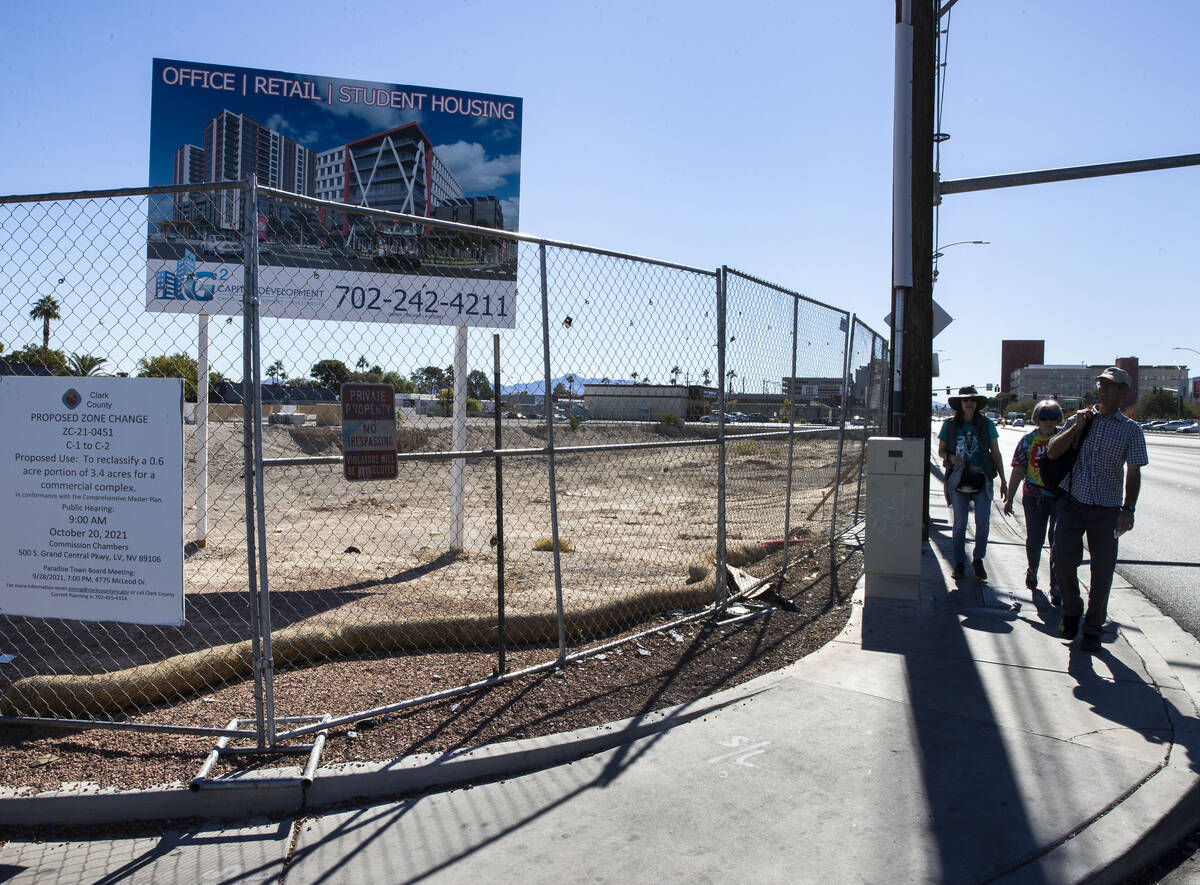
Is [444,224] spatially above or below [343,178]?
below

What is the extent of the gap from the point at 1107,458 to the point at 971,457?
6.93ft

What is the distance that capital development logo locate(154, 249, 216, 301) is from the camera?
807 cm

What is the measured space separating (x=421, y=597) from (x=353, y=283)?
3.00 m

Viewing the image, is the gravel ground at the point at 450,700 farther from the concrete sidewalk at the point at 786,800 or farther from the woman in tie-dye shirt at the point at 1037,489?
the woman in tie-dye shirt at the point at 1037,489

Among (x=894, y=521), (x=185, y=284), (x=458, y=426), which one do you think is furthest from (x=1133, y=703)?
(x=185, y=284)

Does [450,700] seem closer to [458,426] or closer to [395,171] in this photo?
[458,426]

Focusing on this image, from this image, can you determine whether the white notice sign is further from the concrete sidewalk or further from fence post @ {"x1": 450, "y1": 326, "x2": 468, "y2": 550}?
fence post @ {"x1": 450, "y1": 326, "x2": 468, "y2": 550}

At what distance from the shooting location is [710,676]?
520cm

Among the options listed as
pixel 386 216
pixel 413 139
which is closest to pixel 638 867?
pixel 386 216

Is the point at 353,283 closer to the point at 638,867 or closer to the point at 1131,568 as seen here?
the point at 638,867

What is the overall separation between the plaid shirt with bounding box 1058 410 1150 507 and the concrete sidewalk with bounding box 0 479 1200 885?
48.2 inches

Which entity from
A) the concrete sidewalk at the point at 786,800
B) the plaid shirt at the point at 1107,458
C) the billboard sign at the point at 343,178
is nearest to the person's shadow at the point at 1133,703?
the concrete sidewalk at the point at 786,800

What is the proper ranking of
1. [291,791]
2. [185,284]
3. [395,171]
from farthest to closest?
[395,171] < [185,284] < [291,791]

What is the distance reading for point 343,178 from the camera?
377 inches
